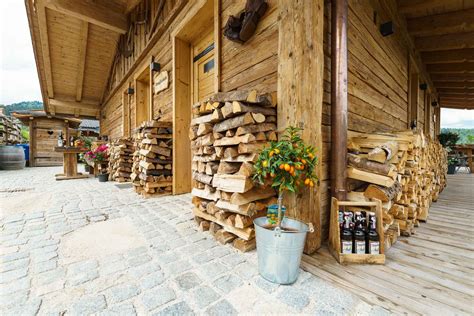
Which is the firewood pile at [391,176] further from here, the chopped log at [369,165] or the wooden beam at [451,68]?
the wooden beam at [451,68]

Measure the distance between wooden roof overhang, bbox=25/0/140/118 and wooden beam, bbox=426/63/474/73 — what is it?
8450 mm

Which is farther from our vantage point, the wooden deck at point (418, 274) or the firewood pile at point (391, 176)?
the firewood pile at point (391, 176)

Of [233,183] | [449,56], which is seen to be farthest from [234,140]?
[449,56]

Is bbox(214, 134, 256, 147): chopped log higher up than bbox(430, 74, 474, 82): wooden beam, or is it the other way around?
bbox(430, 74, 474, 82): wooden beam

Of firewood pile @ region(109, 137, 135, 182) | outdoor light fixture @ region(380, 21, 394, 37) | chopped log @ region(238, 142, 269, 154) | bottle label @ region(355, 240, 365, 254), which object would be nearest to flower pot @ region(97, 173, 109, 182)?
firewood pile @ region(109, 137, 135, 182)

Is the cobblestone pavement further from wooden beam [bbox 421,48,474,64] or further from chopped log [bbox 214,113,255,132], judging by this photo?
wooden beam [bbox 421,48,474,64]

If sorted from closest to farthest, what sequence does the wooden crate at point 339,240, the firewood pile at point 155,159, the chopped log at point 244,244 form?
the wooden crate at point 339,240 < the chopped log at point 244,244 < the firewood pile at point 155,159

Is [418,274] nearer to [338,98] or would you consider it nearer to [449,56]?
[338,98]

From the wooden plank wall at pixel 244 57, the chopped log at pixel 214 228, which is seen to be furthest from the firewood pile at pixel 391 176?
the chopped log at pixel 214 228

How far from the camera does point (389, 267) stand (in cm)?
156

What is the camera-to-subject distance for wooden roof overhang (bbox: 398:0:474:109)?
11.8 feet

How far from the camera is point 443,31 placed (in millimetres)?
3977

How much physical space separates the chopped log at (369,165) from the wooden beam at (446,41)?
4583 mm

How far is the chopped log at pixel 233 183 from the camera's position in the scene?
1.71 meters
